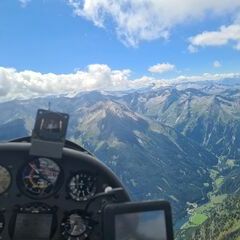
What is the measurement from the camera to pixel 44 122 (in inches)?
225

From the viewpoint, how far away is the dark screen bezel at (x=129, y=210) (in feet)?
13.3

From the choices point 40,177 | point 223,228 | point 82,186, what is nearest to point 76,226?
point 82,186

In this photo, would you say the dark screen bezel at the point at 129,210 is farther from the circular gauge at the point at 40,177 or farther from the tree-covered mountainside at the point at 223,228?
the tree-covered mountainside at the point at 223,228

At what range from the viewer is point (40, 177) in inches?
255

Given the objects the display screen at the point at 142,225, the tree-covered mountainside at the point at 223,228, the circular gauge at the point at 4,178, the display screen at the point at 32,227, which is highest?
the tree-covered mountainside at the point at 223,228

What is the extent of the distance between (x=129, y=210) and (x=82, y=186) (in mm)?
2118

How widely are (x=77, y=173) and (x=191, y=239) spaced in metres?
189

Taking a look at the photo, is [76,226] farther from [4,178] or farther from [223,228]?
[223,228]

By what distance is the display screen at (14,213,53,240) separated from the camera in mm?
6059

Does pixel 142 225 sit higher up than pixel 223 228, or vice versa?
pixel 223 228

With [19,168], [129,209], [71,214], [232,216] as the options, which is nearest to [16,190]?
[19,168]

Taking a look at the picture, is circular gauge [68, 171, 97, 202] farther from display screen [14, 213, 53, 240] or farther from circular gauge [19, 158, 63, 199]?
display screen [14, 213, 53, 240]

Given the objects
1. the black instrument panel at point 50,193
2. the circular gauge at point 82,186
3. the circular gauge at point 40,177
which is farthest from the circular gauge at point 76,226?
the circular gauge at point 40,177

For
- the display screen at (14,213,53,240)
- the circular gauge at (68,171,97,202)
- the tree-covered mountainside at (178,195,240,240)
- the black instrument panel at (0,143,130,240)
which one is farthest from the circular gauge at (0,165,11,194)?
the tree-covered mountainside at (178,195,240,240)
